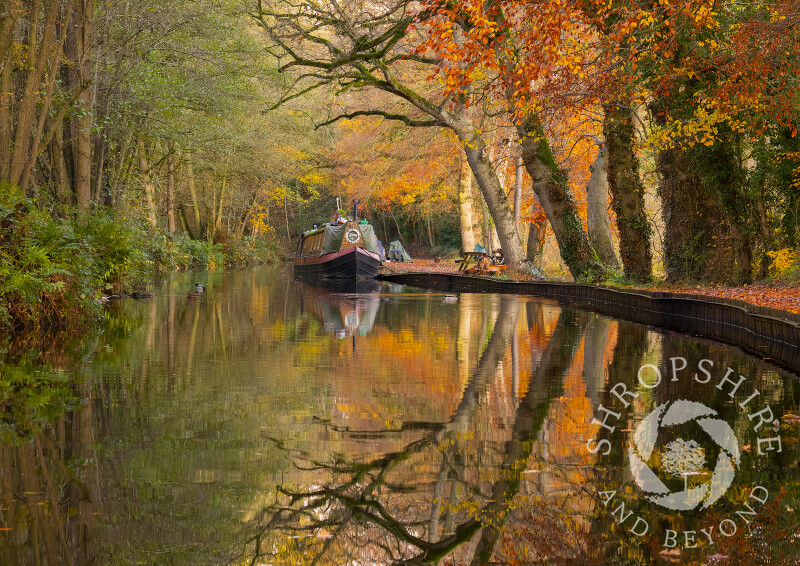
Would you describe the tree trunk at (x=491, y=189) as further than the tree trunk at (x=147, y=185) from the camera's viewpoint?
No

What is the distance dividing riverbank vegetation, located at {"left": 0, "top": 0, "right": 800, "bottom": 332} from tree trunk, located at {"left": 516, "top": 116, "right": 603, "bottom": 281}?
52 mm

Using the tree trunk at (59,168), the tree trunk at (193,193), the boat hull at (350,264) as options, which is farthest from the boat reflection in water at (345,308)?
the tree trunk at (193,193)

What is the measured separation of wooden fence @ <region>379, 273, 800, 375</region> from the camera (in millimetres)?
11766

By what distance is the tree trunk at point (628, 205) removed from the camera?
74.7 ft

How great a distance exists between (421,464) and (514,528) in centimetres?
138

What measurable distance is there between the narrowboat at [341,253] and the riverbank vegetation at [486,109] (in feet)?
16.5

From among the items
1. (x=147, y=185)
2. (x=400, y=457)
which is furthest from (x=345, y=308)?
(x=147, y=185)

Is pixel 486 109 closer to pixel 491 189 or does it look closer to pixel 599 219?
pixel 599 219

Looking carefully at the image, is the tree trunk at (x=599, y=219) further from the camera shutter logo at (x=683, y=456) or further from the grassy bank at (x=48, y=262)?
the camera shutter logo at (x=683, y=456)

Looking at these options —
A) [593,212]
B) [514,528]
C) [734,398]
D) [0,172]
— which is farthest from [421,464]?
[593,212]

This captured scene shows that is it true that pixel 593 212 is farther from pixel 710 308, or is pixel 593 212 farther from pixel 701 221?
pixel 710 308

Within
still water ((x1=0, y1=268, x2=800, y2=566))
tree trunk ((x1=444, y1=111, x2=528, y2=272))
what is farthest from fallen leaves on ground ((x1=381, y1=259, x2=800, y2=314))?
tree trunk ((x1=444, y1=111, x2=528, y2=272))

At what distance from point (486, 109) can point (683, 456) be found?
18.1 meters

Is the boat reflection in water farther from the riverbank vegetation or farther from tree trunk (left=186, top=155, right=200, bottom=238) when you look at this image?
tree trunk (left=186, top=155, right=200, bottom=238)
